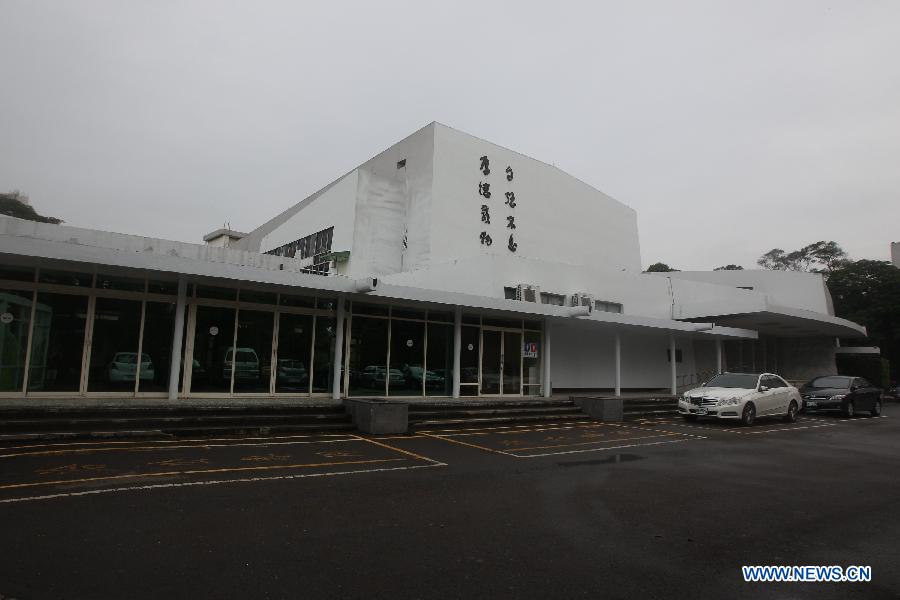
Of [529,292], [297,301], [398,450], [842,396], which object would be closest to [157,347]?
[297,301]

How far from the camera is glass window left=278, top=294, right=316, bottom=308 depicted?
13.2 meters

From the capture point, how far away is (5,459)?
741 cm

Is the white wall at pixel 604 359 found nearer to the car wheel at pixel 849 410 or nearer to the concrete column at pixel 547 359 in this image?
the concrete column at pixel 547 359

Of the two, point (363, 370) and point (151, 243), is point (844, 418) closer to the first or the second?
point (363, 370)

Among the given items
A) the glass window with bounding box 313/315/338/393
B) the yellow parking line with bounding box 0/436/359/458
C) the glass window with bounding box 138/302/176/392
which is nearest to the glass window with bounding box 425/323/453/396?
the glass window with bounding box 313/315/338/393

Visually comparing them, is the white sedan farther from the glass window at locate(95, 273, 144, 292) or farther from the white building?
the glass window at locate(95, 273, 144, 292)

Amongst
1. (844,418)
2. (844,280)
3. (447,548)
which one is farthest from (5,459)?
(844,280)

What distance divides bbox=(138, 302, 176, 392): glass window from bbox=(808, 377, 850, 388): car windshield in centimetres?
2052

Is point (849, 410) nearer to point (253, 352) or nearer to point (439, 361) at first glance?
point (439, 361)

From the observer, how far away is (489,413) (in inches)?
554

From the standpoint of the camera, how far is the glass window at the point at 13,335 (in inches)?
414

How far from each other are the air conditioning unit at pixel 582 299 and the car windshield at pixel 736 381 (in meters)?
5.38

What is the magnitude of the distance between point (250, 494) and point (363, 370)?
27.0 ft

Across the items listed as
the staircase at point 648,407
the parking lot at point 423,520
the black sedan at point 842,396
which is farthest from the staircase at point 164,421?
the black sedan at point 842,396
